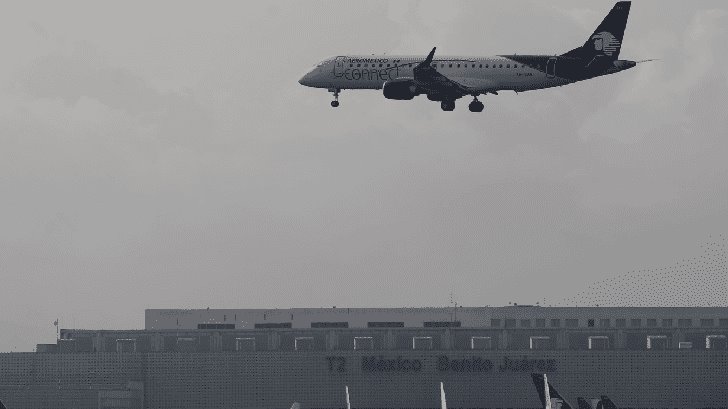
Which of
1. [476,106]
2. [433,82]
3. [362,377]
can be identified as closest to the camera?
[433,82]

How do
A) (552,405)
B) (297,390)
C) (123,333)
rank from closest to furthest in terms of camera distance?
(552,405), (297,390), (123,333)

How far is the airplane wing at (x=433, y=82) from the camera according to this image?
548ft

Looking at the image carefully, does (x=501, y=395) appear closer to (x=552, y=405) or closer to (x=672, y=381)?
(x=672, y=381)

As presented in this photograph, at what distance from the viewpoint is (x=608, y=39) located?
556ft

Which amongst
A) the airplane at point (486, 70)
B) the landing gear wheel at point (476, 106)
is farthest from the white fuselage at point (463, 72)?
the landing gear wheel at point (476, 106)

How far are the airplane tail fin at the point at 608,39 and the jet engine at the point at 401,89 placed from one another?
1329cm

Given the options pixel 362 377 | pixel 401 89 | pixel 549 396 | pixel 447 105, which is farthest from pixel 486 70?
pixel 549 396

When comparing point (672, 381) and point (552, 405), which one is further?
point (672, 381)

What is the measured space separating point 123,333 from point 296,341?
16.6 meters

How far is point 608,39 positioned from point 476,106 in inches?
486

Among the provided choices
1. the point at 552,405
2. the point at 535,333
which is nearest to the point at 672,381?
the point at 535,333

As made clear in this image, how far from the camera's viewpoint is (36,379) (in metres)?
171

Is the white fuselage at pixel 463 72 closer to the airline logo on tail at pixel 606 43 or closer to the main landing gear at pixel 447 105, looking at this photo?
the main landing gear at pixel 447 105

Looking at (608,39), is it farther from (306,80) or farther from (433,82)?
(306,80)
